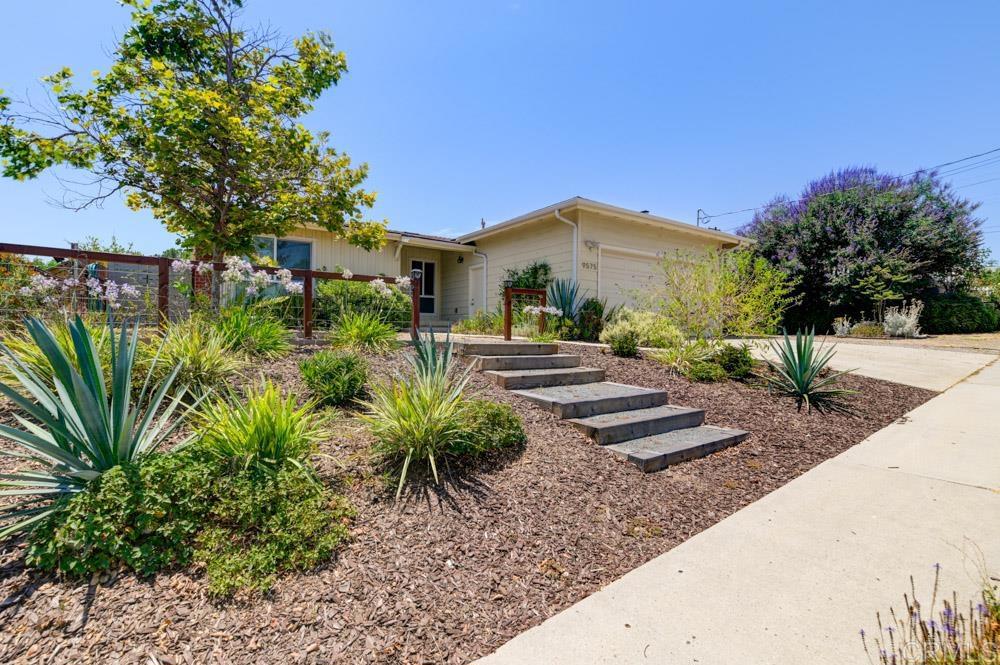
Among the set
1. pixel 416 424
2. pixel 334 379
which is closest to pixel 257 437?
pixel 416 424

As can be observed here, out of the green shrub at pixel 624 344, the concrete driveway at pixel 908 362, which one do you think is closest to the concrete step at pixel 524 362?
the green shrub at pixel 624 344

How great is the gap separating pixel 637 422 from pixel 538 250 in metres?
Result: 8.33

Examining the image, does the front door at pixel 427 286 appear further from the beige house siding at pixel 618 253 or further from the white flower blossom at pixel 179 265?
the white flower blossom at pixel 179 265

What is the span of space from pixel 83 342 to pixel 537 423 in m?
3.16

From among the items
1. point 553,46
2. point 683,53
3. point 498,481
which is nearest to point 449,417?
point 498,481

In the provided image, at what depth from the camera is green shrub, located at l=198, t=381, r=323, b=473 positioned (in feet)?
8.41

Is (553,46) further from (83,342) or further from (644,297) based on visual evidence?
(83,342)

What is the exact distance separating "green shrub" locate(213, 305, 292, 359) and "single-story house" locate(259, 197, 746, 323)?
270 inches

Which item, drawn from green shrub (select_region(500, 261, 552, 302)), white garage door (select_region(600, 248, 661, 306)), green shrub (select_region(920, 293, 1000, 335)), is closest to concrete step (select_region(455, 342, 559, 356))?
green shrub (select_region(500, 261, 552, 302))

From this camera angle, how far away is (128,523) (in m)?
2.09

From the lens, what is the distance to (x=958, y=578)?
7.21 ft

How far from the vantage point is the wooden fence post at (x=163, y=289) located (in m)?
4.58

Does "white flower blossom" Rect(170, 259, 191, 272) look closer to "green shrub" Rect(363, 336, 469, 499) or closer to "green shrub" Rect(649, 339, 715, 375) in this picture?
"green shrub" Rect(363, 336, 469, 499)

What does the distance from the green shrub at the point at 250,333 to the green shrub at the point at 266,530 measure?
2360 mm
